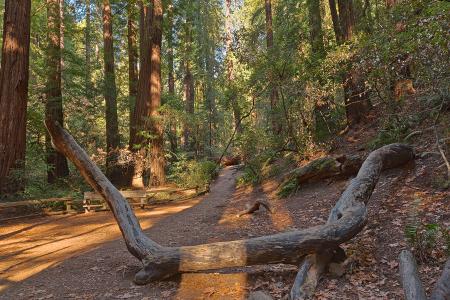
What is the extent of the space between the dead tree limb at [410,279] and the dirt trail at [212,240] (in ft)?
1.23

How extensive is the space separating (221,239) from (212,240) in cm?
19

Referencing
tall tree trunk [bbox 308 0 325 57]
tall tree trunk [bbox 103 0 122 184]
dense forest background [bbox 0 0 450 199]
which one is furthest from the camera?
tall tree trunk [bbox 103 0 122 184]

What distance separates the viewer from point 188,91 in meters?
32.6

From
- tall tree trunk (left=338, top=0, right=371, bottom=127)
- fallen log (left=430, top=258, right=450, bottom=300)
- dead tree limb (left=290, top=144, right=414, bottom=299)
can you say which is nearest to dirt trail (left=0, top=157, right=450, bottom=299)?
dead tree limb (left=290, top=144, right=414, bottom=299)

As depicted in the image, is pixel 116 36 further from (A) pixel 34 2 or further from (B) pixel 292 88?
(B) pixel 292 88

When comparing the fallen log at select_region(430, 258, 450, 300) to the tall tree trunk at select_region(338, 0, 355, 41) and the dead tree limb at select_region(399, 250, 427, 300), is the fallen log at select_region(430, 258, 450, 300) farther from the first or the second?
the tall tree trunk at select_region(338, 0, 355, 41)

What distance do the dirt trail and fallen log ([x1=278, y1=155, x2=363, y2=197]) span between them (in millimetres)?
332

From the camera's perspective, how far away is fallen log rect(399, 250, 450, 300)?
383 cm

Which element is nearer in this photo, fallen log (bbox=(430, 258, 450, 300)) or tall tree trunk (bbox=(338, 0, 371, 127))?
fallen log (bbox=(430, 258, 450, 300))

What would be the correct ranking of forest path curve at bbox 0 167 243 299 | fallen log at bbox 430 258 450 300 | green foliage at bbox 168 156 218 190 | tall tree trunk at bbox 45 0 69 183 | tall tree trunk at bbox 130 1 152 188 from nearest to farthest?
1. fallen log at bbox 430 258 450 300
2. forest path curve at bbox 0 167 243 299
3. tall tree trunk at bbox 45 0 69 183
4. tall tree trunk at bbox 130 1 152 188
5. green foliage at bbox 168 156 218 190

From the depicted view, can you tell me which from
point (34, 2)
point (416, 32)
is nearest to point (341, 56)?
point (416, 32)

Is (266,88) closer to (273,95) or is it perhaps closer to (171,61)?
(273,95)

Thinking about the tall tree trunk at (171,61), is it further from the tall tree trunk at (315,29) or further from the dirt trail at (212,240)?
→ the dirt trail at (212,240)

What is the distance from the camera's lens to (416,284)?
4.00 meters
